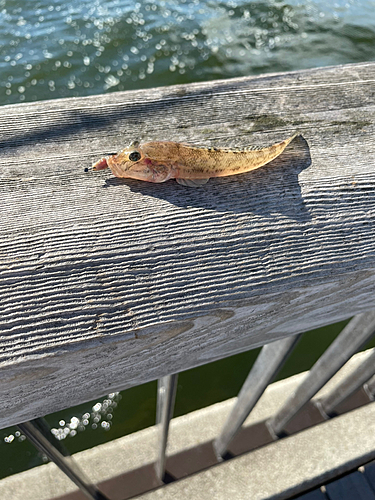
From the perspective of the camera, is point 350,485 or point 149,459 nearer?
point 350,485

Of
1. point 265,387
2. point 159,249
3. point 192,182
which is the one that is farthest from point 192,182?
point 265,387

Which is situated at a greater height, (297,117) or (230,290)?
(297,117)

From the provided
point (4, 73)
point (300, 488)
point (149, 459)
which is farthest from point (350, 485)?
point (4, 73)

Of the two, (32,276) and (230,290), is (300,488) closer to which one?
(230,290)

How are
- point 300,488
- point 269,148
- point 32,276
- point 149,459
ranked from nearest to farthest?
point 32,276 < point 269,148 < point 300,488 < point 149,459

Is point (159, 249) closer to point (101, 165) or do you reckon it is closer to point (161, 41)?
point (101, 165)

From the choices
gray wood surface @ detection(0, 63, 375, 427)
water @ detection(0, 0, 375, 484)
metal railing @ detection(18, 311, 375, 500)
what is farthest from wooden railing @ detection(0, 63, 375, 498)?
water @ detection(0, 0, 375, 484)

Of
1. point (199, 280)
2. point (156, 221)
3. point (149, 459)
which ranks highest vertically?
point (156, 221)
